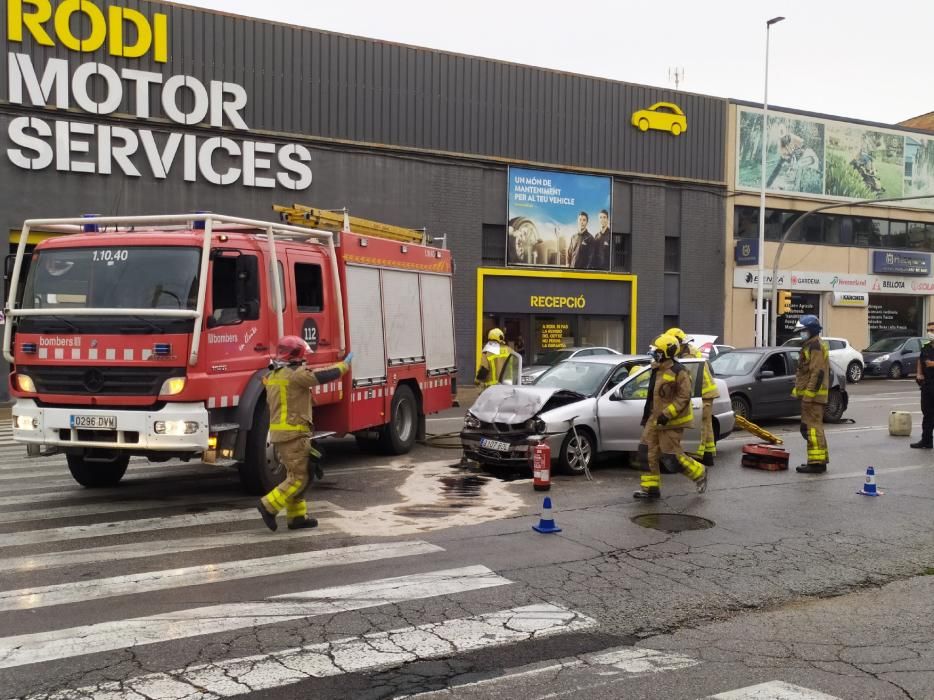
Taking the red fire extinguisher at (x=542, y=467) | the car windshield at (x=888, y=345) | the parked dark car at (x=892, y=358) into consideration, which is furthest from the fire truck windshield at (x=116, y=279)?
the car windshield at (x=888, y=345)

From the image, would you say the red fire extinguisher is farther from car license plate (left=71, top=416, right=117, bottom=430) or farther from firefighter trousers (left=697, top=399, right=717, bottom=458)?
car license plate (left=71, top=416, right=117, bottom=430)

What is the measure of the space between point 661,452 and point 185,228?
5.71 metres

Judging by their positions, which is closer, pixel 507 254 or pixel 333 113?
pixel 333 113

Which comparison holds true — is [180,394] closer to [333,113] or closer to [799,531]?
[799,531]

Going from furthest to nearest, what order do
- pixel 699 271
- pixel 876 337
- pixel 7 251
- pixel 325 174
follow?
pixel 876 337
pixel 699 271
pixel 325 174
pixel 7 251

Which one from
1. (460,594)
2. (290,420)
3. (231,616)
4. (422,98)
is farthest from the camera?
(422,98)

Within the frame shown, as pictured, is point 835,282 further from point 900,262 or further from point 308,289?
point 308,289

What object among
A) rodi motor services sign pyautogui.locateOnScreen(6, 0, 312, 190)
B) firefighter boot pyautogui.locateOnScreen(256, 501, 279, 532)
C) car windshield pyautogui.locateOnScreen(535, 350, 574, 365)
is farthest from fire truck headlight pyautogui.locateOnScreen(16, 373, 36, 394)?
car windshield pyautogui.locateOnScreen(535, 350, 574, 365)

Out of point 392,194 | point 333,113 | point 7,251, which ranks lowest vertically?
point 7,251

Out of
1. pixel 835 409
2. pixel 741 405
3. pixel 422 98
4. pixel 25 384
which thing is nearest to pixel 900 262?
pixel 422 98

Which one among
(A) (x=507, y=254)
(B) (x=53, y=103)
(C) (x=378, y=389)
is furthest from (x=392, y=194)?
(C) (x=378, y=389)

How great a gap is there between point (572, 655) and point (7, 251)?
21678 millimetres

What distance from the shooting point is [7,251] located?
2262 centimetres

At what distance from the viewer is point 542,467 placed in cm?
Answer: 1036
